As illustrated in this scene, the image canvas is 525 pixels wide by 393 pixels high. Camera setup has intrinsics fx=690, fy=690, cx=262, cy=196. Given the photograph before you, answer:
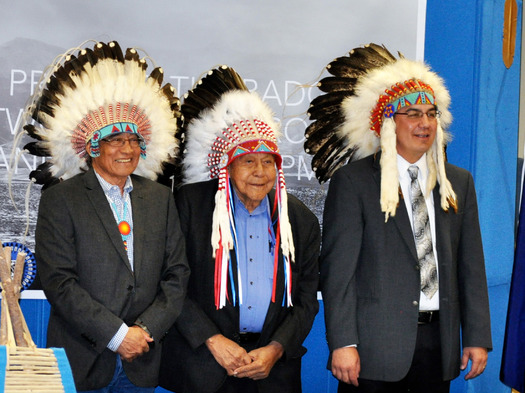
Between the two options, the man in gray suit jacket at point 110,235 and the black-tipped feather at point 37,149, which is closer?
the man in gray suit jacket at point 110,235

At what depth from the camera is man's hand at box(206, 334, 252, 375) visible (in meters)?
2.78

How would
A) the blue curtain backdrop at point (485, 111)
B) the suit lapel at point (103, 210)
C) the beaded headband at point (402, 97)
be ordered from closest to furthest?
the suit lapel at point (103, 210) < the beaded headband at point (402, 97) < the blue curtain backdrop at point (485, 111)

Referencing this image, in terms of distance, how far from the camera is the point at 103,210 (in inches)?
107

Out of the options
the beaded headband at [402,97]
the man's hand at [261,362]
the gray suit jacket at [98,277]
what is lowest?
the man's hand at [261,362]

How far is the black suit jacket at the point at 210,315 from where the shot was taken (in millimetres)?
2842

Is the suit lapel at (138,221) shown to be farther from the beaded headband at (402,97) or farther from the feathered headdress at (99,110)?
the beaded headband at (402,97)

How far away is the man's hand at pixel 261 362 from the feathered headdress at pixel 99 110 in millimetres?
933

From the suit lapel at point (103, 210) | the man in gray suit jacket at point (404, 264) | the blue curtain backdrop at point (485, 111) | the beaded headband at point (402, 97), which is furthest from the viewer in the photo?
the blue curtain backdrop at point (485, 111)

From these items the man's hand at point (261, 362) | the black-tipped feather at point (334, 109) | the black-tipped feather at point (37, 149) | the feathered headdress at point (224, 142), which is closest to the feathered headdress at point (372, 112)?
the black-tipped feather at point (334, 109)

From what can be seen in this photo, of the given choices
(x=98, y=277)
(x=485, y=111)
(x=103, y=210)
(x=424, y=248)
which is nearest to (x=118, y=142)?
(x=103, y=210)

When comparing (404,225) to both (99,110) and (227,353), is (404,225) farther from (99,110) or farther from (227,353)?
(99,110)

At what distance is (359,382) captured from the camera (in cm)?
285

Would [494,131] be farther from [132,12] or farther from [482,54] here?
[132,12]

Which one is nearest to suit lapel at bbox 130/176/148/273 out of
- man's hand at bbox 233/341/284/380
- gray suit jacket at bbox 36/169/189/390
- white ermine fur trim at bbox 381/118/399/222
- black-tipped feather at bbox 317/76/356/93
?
gray suit jacket at bbox 36/169/189/390
